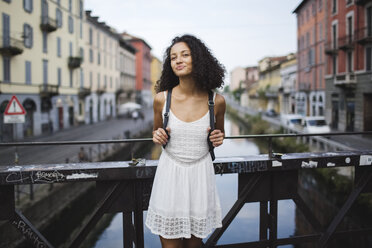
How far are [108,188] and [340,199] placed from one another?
1110 centimetres

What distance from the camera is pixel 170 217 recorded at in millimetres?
1979

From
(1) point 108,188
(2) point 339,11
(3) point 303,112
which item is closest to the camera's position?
(1) point 108,188

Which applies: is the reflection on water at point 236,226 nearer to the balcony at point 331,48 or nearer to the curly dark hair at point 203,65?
the curly dark hair at point 203,65

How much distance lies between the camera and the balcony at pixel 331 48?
79.9 ft

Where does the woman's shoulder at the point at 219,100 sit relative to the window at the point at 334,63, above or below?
below

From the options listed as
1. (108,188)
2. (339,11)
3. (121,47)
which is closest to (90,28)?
(121,47)

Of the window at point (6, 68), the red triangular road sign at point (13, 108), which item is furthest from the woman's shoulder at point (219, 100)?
the window at point (6, 68)

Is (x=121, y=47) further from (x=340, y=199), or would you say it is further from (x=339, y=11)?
(x=340, y=199)

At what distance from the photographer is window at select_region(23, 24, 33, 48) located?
19141mm

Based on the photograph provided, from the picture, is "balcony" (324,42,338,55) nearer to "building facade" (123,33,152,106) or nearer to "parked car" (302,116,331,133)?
"parked car" (302,116,331,133)

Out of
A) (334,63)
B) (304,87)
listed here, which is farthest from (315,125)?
(304,87)

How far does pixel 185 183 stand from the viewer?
1947 millimetres

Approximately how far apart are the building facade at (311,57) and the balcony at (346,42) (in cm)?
510

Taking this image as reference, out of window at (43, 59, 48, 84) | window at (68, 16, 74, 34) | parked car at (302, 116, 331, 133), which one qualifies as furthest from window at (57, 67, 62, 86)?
parked car at (302, 116, 331, 133)
